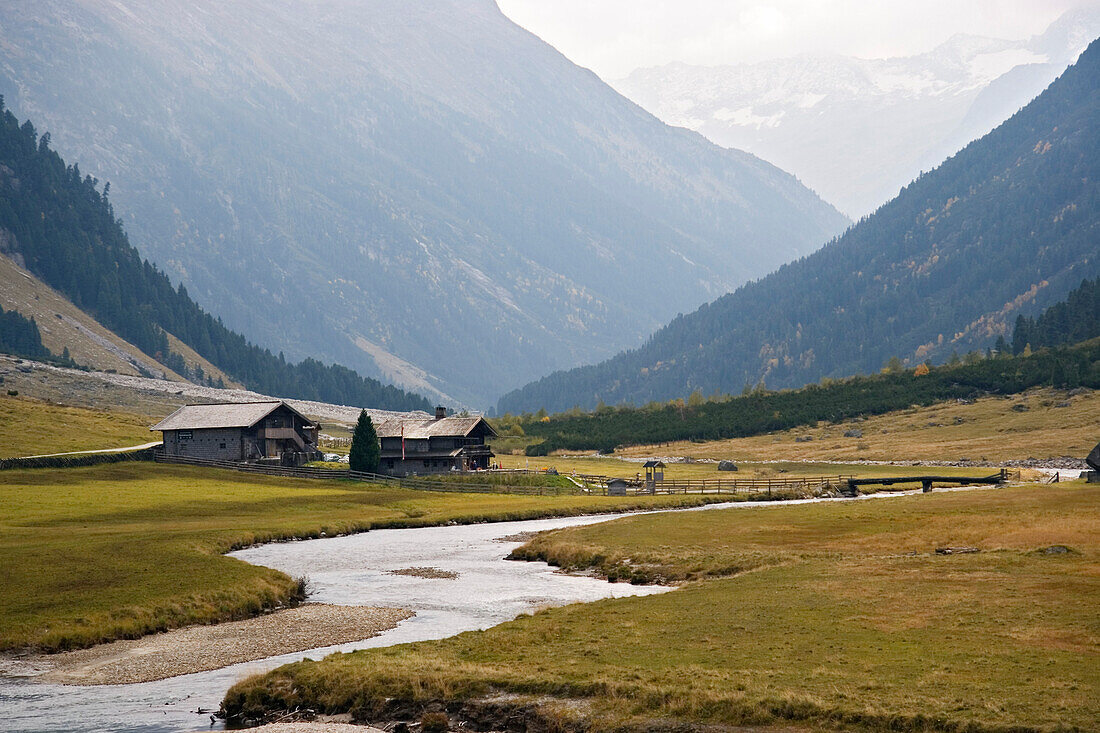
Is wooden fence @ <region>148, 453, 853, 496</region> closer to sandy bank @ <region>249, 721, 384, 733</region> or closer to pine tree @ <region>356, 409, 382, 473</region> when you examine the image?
pine tree @ <region>356, 409, 382, 473</region>

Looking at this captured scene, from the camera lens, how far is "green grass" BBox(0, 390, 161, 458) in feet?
411

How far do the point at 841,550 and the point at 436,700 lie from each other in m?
34.7

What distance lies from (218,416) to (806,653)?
11286 centimetres

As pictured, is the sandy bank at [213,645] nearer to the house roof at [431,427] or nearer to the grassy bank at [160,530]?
the grassy bank at [160,530]

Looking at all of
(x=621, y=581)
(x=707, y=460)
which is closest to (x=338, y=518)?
(x=621, y=581)

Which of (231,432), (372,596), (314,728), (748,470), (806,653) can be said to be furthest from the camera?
(748,470)

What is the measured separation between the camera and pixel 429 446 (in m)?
146

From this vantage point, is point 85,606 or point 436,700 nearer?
point 436,700

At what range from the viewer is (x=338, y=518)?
92938 millimetres

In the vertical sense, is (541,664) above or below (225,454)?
below

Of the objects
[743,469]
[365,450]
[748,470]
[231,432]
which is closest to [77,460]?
[231,432]

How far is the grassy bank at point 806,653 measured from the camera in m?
29.8

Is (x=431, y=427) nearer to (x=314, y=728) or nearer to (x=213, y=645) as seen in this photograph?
(x=213, y=645)

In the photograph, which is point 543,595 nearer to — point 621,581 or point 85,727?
point 621,581
